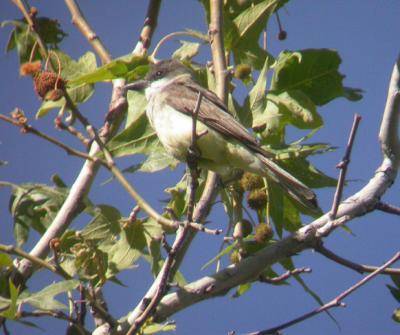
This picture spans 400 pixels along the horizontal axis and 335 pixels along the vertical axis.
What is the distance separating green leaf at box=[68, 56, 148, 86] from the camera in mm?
3463

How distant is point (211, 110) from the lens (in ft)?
12.2

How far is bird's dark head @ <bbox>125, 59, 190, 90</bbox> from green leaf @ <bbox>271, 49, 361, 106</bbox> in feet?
1.65

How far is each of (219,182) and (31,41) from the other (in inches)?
51.5

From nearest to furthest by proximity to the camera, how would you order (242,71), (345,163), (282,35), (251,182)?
(345,163) → (251,182) → (242,71) → (282,35)

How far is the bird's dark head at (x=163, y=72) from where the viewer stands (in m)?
3.93

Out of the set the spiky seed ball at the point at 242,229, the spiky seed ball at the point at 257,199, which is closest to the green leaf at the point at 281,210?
the spiky seed ball at the point at 257,199

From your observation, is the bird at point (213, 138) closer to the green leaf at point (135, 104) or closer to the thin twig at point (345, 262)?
the green leaf at point (135, 104)

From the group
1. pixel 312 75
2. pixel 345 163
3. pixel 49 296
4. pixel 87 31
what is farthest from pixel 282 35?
pixel 49 296

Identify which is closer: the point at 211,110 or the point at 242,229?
the point at 242,229

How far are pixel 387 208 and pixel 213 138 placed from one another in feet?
3.27

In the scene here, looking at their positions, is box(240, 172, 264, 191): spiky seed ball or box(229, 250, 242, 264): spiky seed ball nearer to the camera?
box(229, 250, 242, 264): spiky seed ball

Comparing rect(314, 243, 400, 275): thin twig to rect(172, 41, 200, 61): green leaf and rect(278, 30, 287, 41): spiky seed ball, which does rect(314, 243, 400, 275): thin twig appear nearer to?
rect(172, 41, 200, 61): green leaf

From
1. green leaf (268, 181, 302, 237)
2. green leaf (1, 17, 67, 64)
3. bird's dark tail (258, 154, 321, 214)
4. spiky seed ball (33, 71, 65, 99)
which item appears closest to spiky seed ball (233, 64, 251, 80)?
bird's dark tail (258, 154, 321, 214)

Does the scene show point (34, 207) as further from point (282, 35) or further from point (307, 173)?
point (282, 35)
